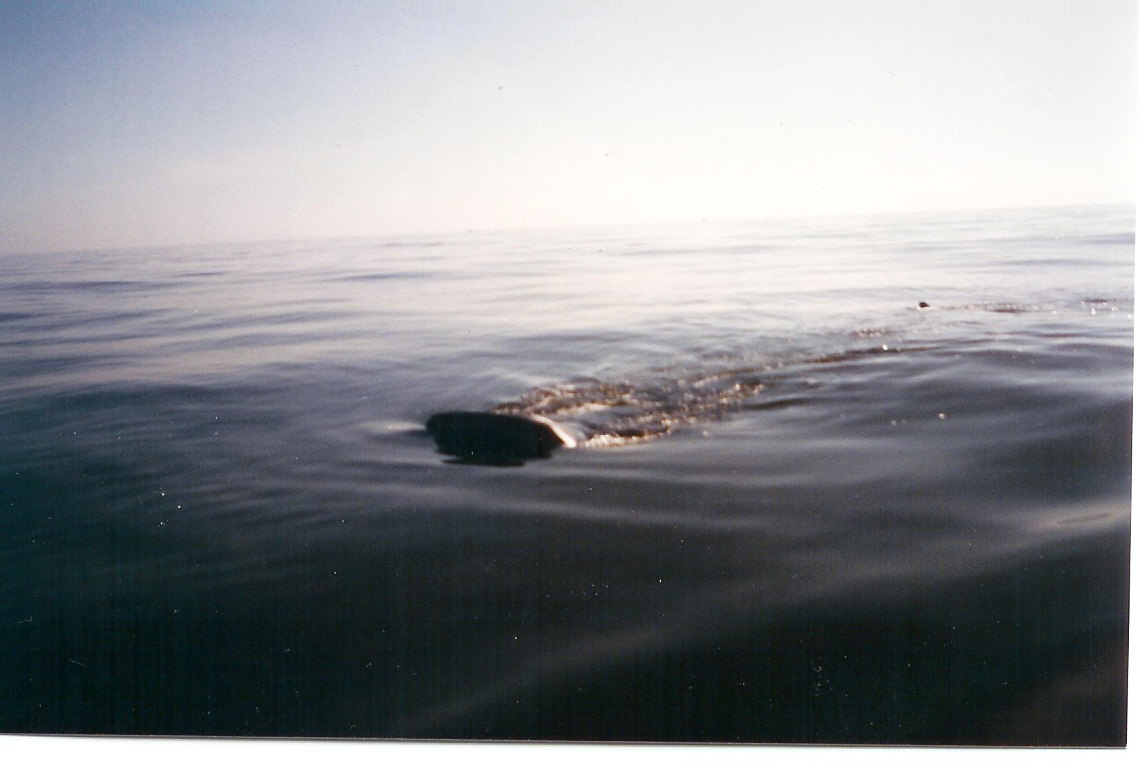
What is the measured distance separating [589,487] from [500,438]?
259mm

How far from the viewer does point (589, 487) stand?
2262 millimetres

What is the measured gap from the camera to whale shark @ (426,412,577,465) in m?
2.30

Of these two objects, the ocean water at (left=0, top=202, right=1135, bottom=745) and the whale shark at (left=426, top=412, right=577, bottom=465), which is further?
the whale shark at (left=426, top=412, right=577, bottom=465)

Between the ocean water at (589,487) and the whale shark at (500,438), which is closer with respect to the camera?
the ocean water at (589,487)

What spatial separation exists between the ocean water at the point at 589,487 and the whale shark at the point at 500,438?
0.03 metres

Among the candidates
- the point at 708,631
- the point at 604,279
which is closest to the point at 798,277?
the point at 604,279

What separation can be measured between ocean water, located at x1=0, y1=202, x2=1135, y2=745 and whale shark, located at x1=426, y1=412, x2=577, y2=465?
0.03 m

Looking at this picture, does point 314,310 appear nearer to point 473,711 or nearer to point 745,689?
point 473,711

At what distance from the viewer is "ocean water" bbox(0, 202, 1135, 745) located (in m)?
2.14

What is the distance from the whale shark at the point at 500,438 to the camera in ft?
7.55

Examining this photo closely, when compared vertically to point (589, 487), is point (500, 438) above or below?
above

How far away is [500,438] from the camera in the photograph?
231cm

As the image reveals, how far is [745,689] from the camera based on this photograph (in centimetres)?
211

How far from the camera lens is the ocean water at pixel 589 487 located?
2.14 meters
